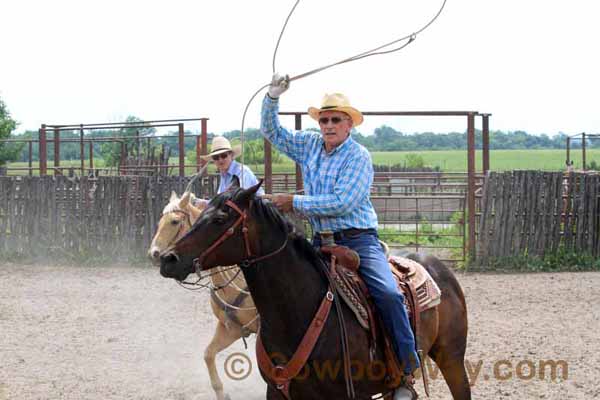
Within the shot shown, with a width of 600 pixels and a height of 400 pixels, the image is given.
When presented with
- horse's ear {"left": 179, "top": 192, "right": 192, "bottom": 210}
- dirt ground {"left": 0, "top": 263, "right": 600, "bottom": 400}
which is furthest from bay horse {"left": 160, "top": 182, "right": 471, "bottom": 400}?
horse's ear {"left": 179, "top": 192, "right": 192, "bottom": 210}

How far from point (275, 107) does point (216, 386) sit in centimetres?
295

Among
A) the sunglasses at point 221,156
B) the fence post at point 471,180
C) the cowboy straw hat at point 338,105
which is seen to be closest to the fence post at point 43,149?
the fence post at point 471,180

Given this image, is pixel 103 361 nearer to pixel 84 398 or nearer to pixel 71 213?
pixel 84 398

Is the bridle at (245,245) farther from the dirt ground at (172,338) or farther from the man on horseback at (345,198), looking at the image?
the dirt ground at (172,338)

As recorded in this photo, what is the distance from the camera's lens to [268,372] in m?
4.27

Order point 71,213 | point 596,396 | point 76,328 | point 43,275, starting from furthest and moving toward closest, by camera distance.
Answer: point 71,213 < point 43,275 < point 76,328 < point 596,396

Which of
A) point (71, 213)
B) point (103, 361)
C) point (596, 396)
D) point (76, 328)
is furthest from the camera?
point (71, 213)

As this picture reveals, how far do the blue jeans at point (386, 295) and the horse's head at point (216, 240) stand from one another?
2.69ft

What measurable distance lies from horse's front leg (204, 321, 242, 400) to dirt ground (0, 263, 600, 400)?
346 millimetres

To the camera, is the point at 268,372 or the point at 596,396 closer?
the point at 268,372

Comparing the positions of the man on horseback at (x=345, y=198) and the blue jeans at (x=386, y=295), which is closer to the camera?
the man on horseback at (x=345, y=198)

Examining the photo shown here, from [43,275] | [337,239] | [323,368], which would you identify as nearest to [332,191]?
[337,239]

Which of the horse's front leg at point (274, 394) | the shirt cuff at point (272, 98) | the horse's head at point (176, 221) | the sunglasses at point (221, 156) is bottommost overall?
the horse's front leg at point (274, 394)

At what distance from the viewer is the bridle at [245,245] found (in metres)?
3.88
